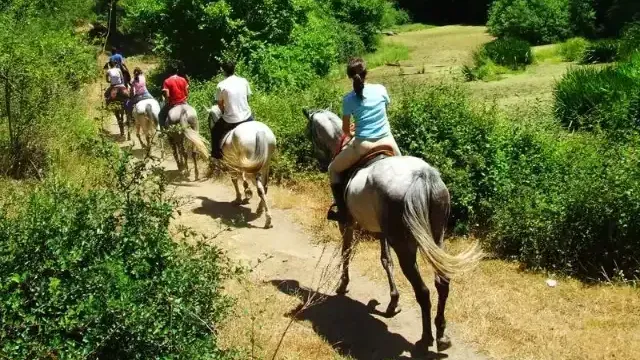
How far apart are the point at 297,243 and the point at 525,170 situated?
341 centimetres

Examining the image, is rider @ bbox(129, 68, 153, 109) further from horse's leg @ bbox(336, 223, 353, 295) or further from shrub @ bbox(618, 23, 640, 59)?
shrub @ bbox(618, 23, 640, 59)

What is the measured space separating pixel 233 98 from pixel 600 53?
18.2 metres

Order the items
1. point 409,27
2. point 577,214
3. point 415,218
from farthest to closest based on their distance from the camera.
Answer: point 409,27 → point 577,214 → point 415,218

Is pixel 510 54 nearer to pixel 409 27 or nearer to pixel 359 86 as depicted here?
pixel 409 27

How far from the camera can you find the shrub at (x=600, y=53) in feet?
75.9

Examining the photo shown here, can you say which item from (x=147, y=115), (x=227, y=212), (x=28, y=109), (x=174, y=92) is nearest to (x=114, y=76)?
(x=147, y=115)

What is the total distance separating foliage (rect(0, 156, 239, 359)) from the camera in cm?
472

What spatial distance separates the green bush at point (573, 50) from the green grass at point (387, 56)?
684 centimetres

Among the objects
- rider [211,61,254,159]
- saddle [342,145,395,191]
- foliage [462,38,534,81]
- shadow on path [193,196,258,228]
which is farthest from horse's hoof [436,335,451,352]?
foliage [462,38,534,81]

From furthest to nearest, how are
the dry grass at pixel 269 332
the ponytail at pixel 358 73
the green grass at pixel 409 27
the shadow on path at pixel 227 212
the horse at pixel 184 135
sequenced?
the green grass at pixel 409 27 < the horse at pixel 184 135 < the shadow on path at pixel 227 212 < the ponytail at pixel 358 73 < the dry grass at pixel 269 332

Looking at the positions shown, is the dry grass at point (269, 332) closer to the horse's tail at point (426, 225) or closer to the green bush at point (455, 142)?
the horse's tail at point (426, 225)

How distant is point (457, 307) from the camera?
722cm

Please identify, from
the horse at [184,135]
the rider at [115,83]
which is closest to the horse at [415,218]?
the horse at [184,135]

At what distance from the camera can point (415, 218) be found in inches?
234
